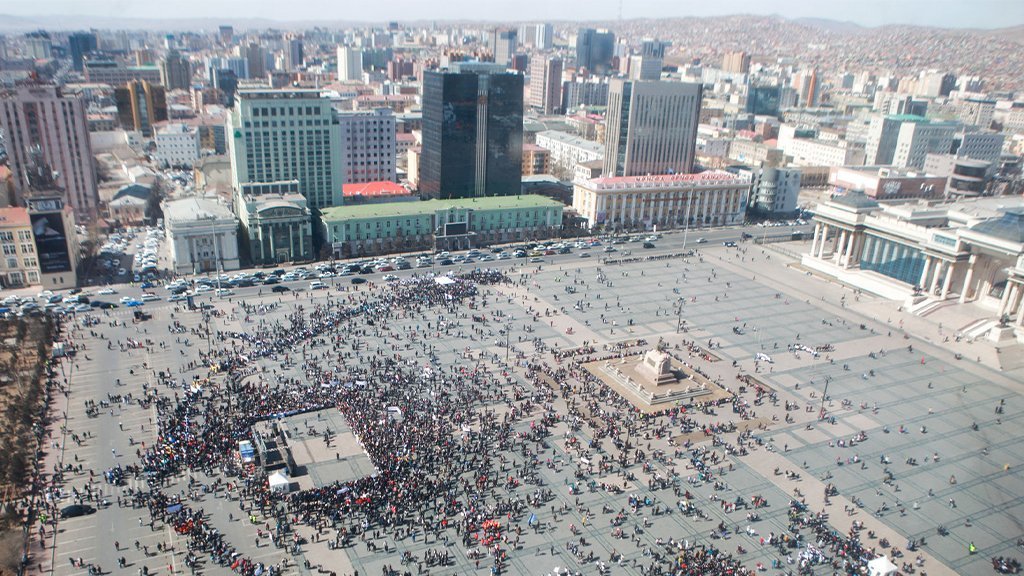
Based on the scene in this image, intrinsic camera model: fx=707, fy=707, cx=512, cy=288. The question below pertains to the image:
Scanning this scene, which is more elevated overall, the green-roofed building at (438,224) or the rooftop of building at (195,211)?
the rooftop of building at (195,211)

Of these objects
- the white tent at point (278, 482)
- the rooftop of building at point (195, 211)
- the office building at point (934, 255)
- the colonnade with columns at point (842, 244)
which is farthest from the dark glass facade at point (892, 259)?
the rooftop of building at point (195, 211)

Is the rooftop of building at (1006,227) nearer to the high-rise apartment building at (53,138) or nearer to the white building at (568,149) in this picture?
the white building at (568,149)

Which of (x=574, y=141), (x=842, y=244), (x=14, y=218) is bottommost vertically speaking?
(x=842, y=244)

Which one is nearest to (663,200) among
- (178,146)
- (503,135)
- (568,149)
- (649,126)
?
(649,126)

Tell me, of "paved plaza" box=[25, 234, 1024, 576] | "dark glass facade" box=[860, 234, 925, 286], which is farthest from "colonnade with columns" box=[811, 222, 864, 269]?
"paved plaza" box=[25, 234, 1024, 576]

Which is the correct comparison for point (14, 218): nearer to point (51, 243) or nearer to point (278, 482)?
point (51, 243)
